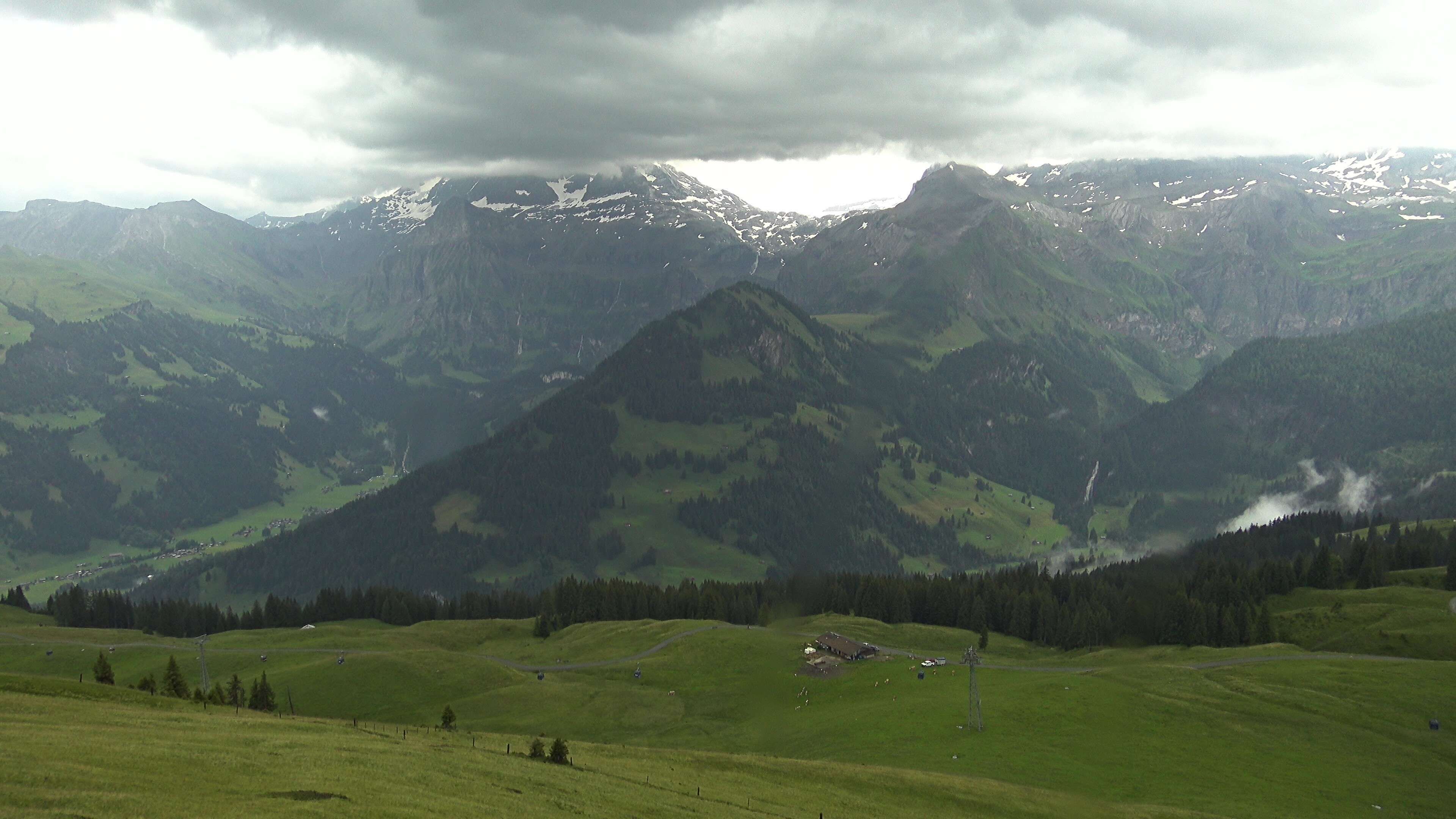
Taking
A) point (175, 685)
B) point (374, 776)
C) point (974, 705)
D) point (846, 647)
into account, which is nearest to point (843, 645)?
point (846, 647)

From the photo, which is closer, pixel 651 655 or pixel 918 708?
pixel 918 708

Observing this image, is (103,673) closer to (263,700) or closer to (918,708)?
(263,700)

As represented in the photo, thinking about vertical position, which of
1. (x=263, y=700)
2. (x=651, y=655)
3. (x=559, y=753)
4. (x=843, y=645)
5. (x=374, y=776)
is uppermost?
(x=374, y=776)

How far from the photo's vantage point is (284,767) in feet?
196

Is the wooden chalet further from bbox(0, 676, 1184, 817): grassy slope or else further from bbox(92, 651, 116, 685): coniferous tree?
bbox(92, 651, 116, 685): coniferous tree

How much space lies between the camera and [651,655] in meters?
171

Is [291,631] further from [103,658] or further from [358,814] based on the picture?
[358,814]

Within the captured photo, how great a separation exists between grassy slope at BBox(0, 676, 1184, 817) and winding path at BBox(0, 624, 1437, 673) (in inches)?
2367

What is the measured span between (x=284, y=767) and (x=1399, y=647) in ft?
532

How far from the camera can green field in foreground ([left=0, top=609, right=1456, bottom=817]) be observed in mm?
98125

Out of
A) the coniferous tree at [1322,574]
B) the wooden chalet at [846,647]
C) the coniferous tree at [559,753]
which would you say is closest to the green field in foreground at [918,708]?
the wooden chalet at [846,647]

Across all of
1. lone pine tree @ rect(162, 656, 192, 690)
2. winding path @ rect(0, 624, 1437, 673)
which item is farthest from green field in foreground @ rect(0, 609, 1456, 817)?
lone pine tree @ rect(162, 656, 192, 690)

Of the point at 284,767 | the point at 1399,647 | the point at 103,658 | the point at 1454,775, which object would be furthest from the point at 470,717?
the point at 1399,647

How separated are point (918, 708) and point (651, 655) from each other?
59.0 meters
